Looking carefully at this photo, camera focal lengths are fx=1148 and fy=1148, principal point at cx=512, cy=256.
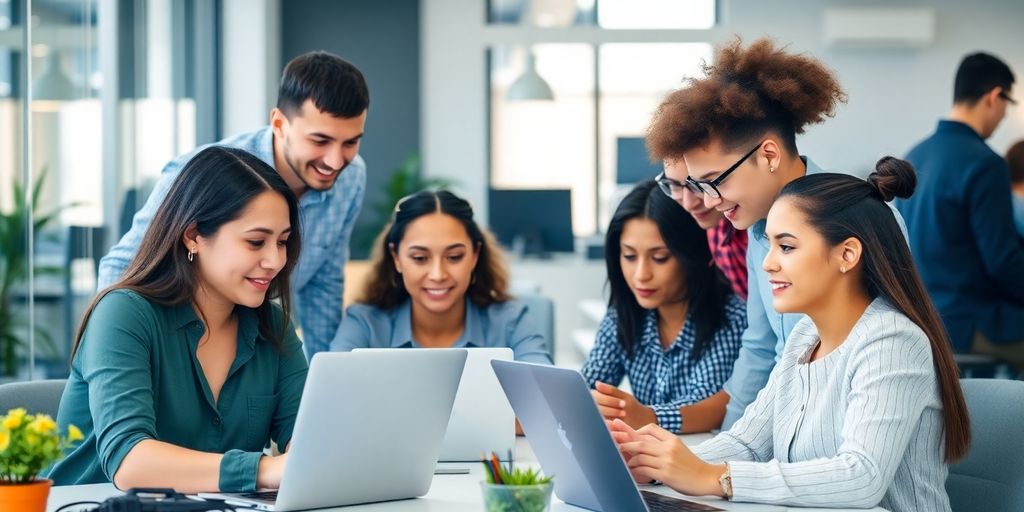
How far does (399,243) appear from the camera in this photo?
2.98 metres

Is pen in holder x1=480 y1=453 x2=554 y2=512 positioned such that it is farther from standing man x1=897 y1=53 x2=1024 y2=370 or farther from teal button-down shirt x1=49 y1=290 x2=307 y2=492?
standing man x1=897 y1=53 x2=1024 y2=370

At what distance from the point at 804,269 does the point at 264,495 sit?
3.05 feet

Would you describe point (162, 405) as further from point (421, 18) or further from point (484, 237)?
point (421, 18)

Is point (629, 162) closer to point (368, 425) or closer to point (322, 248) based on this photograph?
point (322, 248)

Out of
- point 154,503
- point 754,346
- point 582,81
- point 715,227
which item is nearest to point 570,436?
point 154,503

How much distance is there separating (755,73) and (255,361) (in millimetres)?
1113

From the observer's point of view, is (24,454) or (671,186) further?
(671,186)

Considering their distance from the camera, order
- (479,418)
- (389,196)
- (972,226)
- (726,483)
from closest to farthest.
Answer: (726,483) → (479,418) → (972,226) → (389,196)

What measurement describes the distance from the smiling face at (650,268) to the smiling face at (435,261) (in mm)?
425

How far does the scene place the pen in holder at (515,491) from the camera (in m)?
1.50

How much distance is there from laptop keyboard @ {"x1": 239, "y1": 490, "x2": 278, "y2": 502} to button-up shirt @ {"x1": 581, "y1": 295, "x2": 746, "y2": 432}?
114cm

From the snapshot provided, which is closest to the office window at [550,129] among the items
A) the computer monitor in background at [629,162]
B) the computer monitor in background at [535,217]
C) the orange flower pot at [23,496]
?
the computer monitor in background at [629,162]

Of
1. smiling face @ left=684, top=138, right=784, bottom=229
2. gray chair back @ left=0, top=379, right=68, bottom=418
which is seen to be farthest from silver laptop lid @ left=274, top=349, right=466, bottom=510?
gray chair back @ left=0, top=379, right=68, bottom=418

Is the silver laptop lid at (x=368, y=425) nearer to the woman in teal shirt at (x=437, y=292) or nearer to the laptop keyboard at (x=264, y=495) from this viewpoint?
the laptop keyboard at (x=264, y=495)
